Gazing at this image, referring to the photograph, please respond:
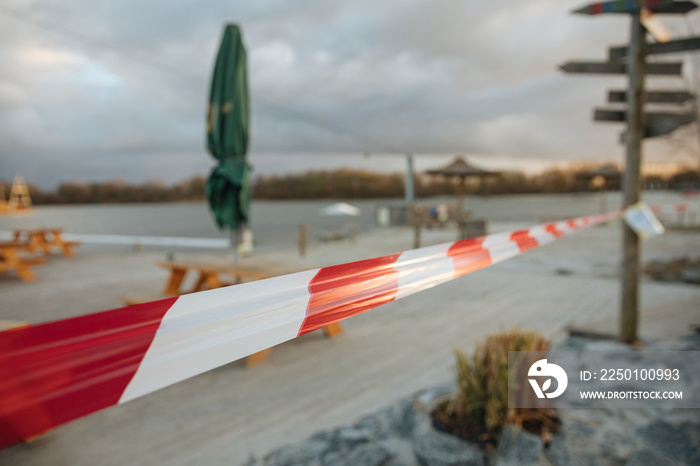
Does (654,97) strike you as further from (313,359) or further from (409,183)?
(409,183)

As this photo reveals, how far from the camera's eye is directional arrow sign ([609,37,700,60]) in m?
2.92

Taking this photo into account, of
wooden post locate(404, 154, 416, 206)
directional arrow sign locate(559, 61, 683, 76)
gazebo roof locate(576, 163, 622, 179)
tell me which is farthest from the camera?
wooden post locate(404, 154, 416, 206)

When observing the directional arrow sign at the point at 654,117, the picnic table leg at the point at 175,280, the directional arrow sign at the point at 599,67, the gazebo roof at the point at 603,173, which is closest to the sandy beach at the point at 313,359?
the picnic table leg at the point at 175,280

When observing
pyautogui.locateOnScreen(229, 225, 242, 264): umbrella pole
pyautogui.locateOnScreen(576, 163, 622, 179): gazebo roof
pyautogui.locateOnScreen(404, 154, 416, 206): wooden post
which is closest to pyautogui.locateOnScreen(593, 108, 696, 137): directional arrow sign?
pyautogui.locateOnScreen(229, 225, 242, 264): umbrella pole

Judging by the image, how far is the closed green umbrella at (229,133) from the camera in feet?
14.0

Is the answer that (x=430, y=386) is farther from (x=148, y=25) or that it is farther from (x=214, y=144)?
(x=148, y=25)

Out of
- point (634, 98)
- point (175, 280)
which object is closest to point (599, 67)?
point (634, 98)

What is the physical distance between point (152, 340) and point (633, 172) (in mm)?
3755

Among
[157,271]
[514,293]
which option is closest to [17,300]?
[157,271]

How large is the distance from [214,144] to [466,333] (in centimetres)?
327

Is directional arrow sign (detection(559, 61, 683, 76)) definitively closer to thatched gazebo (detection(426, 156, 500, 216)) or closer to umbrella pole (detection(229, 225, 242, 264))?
umbrella pole (detection(229, 225, 242, 264))

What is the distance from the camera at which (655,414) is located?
2.04 meters

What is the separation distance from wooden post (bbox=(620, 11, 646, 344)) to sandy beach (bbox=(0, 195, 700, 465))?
0.39 metres

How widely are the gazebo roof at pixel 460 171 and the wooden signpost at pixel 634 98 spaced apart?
10139 millimetres
